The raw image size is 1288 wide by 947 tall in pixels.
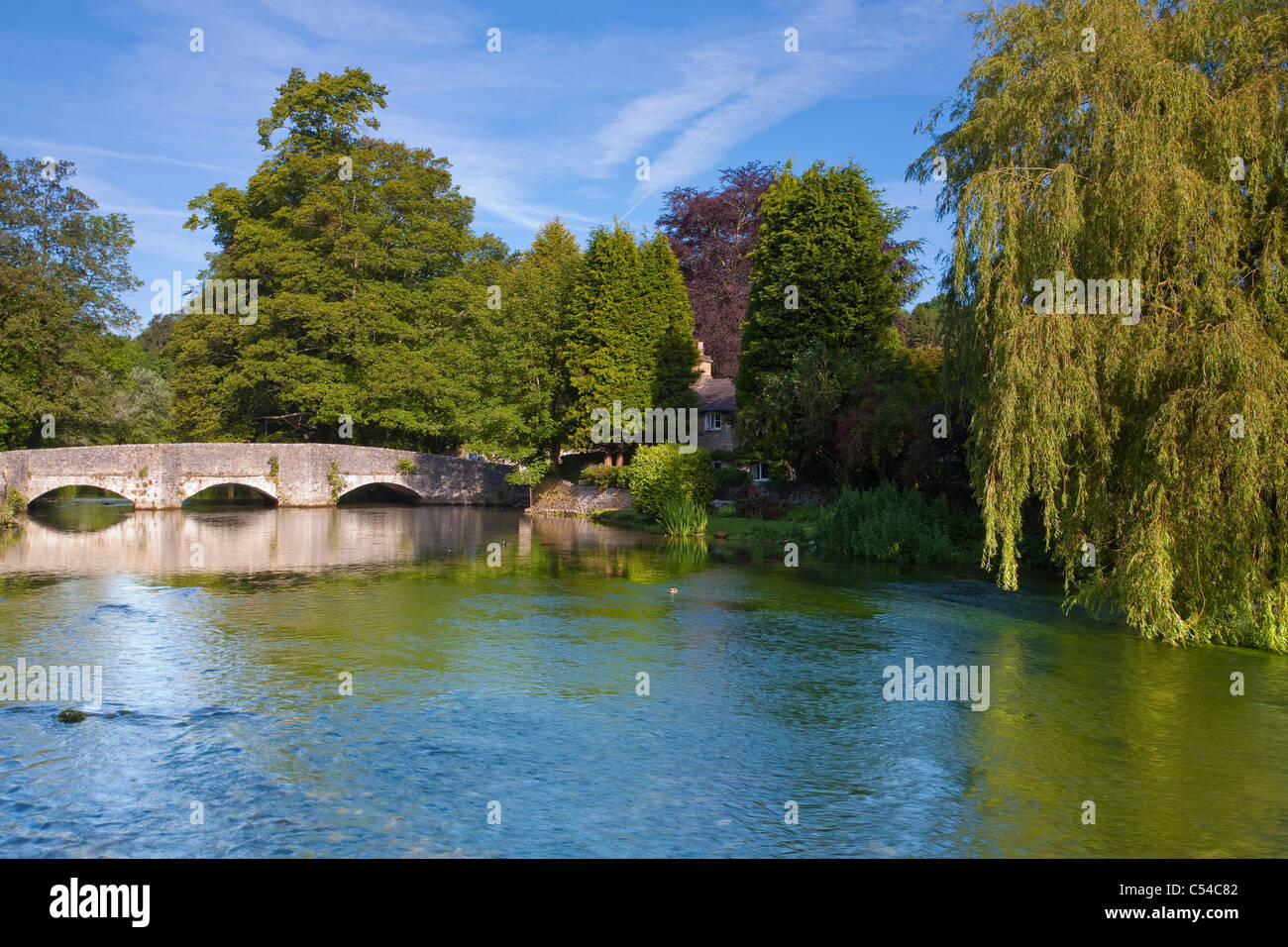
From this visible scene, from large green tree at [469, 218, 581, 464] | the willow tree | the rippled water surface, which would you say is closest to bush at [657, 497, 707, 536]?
large green tree at [469, 218, 581, 464]

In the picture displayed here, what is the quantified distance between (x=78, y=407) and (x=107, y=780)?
128 feet

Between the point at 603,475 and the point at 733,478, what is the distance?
5621 millimetres

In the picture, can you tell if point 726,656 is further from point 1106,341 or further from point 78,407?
point 78,407

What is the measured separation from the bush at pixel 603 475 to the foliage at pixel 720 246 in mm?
16435

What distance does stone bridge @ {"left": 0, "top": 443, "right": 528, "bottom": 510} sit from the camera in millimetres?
38625

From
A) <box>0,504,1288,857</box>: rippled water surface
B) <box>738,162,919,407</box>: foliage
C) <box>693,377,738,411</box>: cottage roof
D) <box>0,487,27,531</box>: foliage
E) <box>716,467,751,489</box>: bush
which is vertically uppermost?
<box>738,162,919,407</box>: foliage

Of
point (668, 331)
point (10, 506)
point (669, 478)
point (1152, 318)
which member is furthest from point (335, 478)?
point (1152, 318)

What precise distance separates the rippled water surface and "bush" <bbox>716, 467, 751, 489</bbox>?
1978 cm

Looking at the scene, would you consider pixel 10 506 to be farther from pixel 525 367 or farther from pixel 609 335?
pixel 609 335

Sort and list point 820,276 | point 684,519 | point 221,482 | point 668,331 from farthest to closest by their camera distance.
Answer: point 668,331 < point 221,482 < point 820,276 < point 684,519

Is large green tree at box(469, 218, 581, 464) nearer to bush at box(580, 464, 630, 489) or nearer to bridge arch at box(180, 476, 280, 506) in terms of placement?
bush at box(580, 464, 630, 489)

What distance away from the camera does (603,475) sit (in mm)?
41500
